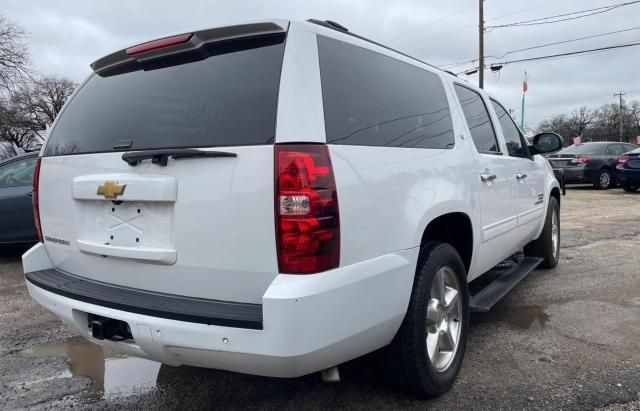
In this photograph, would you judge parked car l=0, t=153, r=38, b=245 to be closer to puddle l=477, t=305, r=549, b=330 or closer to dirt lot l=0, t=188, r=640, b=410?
dirt lot l=0, t=188, r=640, b=410

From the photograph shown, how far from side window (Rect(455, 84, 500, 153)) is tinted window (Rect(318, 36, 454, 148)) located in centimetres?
44

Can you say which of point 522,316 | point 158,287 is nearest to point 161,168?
point 158,287

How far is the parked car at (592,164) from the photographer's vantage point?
15125 millimetres

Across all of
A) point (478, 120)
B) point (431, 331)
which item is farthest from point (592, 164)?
point (431, 331)

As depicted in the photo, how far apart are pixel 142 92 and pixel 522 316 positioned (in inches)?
131

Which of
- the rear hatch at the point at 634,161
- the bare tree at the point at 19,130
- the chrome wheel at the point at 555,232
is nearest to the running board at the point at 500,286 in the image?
the chrome wheel at the point at 555,232

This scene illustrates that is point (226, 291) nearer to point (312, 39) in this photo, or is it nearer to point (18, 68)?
point (312, 39)

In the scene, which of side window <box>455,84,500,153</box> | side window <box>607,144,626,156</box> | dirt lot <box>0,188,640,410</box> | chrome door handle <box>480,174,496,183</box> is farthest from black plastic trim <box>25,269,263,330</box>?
side window <box>607,144,626,156</box>

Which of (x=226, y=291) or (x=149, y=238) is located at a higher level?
Result: (x=149, y=238)

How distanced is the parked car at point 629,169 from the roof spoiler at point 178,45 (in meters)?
14.7

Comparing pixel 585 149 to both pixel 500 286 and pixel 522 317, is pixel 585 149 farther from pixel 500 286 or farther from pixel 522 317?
pixel 500 286

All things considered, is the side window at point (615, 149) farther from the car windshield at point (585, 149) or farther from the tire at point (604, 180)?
the tire at point (604, 180)

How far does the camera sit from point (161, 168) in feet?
6.89

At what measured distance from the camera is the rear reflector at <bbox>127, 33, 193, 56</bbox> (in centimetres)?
222
